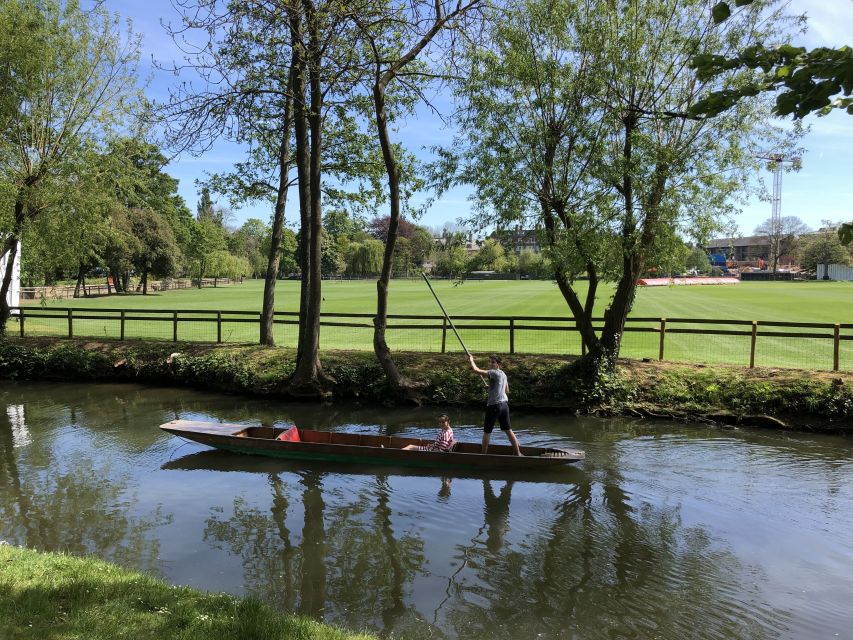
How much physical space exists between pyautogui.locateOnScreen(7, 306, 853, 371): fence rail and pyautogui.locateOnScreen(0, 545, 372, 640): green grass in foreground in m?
11.4

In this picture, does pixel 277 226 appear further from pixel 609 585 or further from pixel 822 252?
pixel 822 252

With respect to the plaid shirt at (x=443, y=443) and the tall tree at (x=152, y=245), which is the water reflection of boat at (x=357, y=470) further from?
the tall tree at (x=152, y=245)

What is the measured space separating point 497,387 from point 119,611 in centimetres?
759

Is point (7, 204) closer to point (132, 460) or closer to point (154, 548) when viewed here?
point (132, 460)

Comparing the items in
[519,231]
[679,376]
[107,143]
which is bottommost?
[679,376]

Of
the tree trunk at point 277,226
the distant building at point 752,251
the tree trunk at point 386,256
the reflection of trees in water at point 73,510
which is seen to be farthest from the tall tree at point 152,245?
the distant building at point 752,251

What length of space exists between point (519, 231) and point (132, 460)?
1083 centimetres

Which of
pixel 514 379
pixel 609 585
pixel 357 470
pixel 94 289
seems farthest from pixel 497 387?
pixel 94 289

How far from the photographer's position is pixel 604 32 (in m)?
14.3

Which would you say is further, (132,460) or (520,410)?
(520,410)

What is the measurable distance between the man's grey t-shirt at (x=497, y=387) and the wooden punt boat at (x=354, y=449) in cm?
91

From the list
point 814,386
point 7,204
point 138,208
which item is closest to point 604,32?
point 814,386

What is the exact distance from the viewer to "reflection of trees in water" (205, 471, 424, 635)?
6.20 m

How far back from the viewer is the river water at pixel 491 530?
621cm
